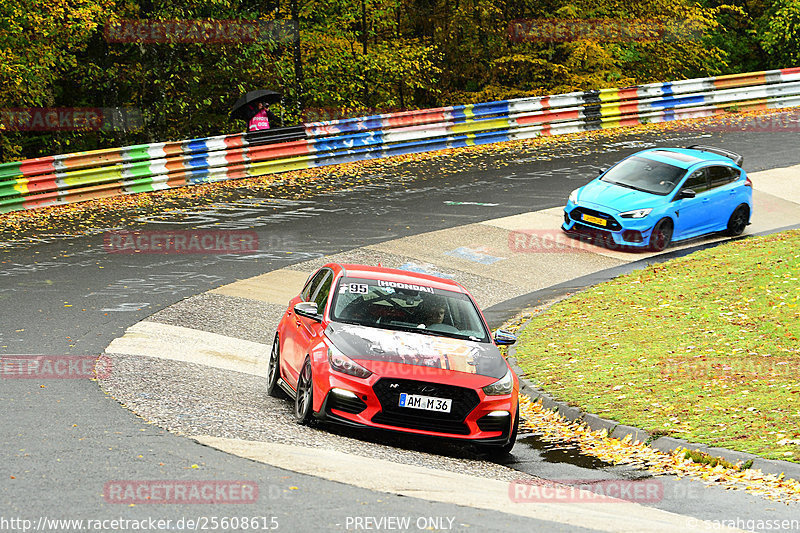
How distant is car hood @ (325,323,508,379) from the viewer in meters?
9.16

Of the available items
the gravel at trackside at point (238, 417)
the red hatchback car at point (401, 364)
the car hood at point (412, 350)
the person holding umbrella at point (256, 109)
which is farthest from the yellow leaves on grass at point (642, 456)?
the person holding umbrella at point (256, 109)

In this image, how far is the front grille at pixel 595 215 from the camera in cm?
1992

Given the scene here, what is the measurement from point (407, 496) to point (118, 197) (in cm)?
1703

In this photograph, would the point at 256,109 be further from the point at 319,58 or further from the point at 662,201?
the point at 662,201

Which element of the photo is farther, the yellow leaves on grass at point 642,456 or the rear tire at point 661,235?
the rear tire at point 661,235

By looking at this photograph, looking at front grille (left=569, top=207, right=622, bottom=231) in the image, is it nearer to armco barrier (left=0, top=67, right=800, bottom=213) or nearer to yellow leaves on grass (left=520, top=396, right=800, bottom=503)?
armco barrier (left=0, top=67, right=800, bottom=213)

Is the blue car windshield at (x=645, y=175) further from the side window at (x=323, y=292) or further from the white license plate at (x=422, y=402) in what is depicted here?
the white license plate at (x=422, y=402)

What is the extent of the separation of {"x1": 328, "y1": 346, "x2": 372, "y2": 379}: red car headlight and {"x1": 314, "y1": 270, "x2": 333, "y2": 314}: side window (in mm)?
1167

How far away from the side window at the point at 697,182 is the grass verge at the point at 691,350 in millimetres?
2171

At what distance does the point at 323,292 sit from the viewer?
421 inches

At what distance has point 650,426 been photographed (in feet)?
33.0

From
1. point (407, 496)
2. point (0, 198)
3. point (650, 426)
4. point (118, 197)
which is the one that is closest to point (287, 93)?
point (118, 197)

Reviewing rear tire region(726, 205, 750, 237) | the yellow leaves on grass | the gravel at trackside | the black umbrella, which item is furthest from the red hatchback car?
the black umbrella

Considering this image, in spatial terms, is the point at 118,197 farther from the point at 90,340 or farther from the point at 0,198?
the point at 90,340
